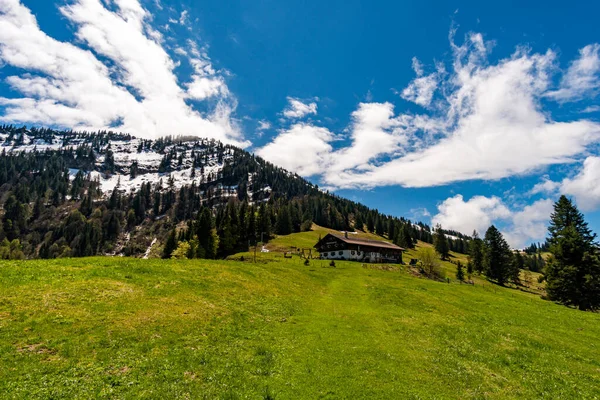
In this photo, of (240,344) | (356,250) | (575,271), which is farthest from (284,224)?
(240,344)

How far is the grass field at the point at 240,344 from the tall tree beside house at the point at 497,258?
80.3 m

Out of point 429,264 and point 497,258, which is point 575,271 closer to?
point 429,264

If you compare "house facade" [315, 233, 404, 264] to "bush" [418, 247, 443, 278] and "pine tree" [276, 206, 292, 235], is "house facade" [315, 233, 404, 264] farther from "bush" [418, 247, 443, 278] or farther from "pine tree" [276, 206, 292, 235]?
"pine tree" [276, 206, 292, 235]

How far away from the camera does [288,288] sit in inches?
1517

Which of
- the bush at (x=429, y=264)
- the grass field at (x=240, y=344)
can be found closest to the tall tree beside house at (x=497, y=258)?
the bush at (x=429, y=264)

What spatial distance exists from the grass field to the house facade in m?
61.7

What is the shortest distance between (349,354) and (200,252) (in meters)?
93.6

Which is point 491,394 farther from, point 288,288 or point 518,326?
point 288,288

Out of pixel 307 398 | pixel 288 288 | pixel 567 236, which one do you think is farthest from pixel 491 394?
pixel 567 236

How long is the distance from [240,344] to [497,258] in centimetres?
11530

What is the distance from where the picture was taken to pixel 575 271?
181 ft

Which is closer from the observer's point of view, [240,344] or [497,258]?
[240,344]

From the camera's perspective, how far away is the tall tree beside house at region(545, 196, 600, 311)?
177 feet

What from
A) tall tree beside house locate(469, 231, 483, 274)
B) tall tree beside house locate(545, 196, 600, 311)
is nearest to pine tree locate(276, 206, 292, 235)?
tall tree beside house locate(469, 231, 483, 274)
